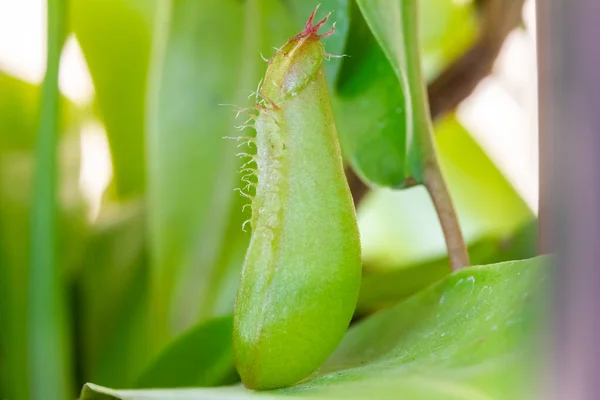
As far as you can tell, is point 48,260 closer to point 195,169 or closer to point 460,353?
point 195,169

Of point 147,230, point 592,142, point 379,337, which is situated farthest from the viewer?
point 147,230

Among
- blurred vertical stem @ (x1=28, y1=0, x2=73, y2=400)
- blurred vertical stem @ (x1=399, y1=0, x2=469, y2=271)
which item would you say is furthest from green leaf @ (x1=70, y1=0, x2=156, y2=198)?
blurred vertical stem @ (x1=399, y1=0, x2=469, y2=271)

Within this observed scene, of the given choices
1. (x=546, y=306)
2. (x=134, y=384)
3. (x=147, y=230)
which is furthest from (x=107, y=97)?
(x=546, y=306)

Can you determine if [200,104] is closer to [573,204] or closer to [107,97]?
[107,97]

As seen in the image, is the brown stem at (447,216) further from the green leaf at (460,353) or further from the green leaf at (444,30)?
the green leaf at (444,30)

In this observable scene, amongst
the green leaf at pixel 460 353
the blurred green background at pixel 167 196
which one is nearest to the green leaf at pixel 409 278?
the blurred green background at pixel 167 196
